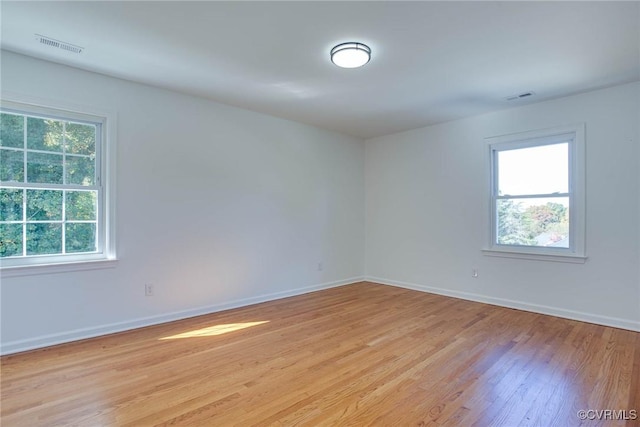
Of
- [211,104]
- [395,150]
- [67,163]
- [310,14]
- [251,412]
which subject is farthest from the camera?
[395,150]

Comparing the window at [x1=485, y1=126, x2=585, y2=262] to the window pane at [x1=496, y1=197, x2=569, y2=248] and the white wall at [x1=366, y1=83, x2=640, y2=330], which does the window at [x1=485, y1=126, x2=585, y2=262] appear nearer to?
the window pane at [x1=496, y1=197, x2=569, y2=248]

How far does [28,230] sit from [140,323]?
4.35ft

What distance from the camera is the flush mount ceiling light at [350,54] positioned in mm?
2629

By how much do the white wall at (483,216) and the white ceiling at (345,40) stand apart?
0.44 meters

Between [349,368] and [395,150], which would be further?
[395,150]

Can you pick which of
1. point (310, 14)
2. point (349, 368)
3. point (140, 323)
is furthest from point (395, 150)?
point (140, 323)

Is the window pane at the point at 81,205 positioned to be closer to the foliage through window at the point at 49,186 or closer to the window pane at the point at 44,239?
the foliage through window at the point at 49,186

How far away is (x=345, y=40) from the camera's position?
8.43 feet

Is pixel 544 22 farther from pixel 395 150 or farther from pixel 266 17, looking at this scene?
pixel 395 150

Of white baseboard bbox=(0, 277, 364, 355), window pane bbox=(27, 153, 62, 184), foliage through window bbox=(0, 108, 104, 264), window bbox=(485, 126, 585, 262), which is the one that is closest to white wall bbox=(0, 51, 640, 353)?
white baseboard bbox=(0, 277, 364, 355)

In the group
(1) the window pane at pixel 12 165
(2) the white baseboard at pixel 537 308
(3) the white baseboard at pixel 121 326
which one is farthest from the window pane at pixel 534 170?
(1) the window pane at pixel 12 165

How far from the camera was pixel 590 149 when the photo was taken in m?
3.61

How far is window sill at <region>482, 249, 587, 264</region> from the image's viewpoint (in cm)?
369

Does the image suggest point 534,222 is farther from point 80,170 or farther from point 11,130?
point 11,130
